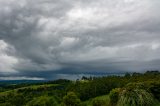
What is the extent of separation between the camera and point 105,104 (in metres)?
181

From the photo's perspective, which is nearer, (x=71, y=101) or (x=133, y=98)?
(x=133, y=98)

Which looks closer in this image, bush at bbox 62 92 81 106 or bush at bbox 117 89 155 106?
bush at bbox 117 89 155 106

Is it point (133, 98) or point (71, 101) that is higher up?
point (133, 98)

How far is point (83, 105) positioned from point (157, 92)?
10556 centimetres

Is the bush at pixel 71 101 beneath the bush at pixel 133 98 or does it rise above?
beneath

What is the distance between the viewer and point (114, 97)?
536 feet

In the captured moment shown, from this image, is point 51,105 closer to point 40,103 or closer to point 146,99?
point 40,103

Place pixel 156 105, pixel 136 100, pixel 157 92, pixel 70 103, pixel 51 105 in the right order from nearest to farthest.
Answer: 1. pixel 136 100
2. pixel 156 105
3. pixel 157 92
4. pixel 51 105
5. pixel 70 103

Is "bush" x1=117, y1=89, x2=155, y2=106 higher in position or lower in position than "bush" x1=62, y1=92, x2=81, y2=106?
higher

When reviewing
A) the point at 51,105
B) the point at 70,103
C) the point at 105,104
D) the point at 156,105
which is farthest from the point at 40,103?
the point at 156,105

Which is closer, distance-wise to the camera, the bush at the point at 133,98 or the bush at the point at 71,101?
the bush at the point at 133,98

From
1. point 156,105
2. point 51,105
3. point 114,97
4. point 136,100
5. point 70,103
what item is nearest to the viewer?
point 136,100

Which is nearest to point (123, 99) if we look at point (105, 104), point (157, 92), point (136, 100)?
point (136, 100)

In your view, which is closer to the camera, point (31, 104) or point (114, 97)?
point (114, 97)
